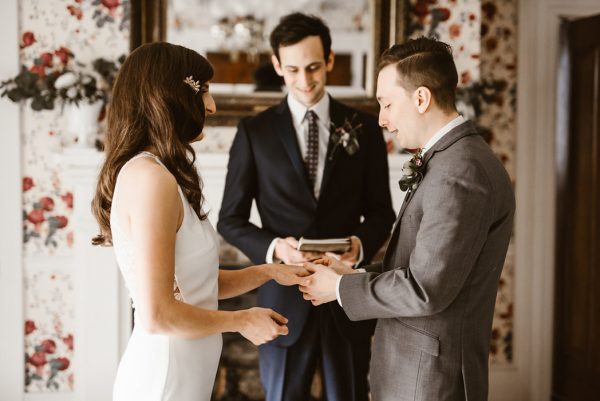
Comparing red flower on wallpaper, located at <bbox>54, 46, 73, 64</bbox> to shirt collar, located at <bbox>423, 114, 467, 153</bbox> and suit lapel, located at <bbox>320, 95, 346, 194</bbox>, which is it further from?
shirt collar, located at <bbox>423, 114, 467, 153</bbox>

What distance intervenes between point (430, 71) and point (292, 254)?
0.79 m

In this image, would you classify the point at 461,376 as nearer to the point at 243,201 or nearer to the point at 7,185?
the point at 243,201

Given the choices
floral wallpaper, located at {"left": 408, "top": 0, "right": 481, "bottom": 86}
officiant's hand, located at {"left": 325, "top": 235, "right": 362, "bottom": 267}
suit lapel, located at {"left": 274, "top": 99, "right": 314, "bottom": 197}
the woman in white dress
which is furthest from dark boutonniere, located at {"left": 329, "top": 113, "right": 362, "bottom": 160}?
floral wallpaper, located at {"left": 408, "top": 0, "right": 481, "bottom": 86}

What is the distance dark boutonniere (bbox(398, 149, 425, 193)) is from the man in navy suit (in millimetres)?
546

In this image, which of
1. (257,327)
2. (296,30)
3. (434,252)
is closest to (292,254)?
(257,327)

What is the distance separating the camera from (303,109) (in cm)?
233

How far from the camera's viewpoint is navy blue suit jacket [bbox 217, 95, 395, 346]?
2.22m

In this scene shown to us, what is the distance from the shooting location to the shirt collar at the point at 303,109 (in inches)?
91.9

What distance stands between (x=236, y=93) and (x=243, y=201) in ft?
4.65

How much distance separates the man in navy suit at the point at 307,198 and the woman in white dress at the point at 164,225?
58 cm

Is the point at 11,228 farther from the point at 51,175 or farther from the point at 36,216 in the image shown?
the point at 51,175

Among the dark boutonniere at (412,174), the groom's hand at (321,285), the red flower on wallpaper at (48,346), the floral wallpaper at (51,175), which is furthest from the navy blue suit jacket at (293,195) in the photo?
the red flower on wallpaper at (48,346)

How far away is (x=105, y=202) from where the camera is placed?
1.55m

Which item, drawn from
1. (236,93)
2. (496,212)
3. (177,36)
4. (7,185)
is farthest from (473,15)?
(7,185)
